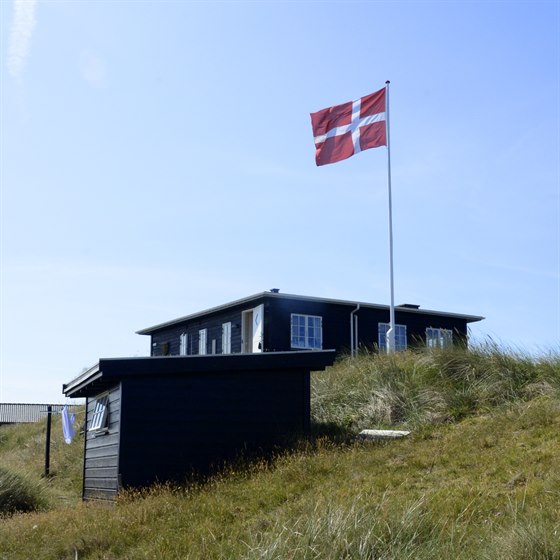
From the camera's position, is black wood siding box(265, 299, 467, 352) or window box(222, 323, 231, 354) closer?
black wood siding box(265, 299, 467, 352)

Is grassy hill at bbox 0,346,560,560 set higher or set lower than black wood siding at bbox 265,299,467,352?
lower

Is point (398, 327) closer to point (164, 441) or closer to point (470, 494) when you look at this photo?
point (164, 441)

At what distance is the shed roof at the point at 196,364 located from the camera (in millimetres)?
13352

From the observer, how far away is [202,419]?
13750mm

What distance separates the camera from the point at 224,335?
32.5 meters

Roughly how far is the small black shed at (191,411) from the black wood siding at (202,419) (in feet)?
0.05

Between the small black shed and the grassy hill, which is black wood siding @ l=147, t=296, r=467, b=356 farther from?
the small black shed

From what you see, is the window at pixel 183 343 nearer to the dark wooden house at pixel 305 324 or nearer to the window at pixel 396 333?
the dark wooden house at pixel 305 324

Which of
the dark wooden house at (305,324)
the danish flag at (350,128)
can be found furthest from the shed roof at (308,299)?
the danish flag at (350,128)

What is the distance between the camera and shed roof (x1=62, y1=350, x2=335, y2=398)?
1335 centimetres

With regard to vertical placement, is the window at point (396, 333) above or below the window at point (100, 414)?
above

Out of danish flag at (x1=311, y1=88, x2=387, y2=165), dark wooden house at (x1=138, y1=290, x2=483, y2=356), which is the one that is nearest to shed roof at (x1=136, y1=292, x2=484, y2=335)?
dark wooden house at (x1=138, y1=290, x2=483, y2=356)

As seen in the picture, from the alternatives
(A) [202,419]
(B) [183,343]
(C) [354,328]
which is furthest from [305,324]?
(A) [202,419]

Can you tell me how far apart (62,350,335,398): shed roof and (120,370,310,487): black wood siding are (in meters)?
0.18
